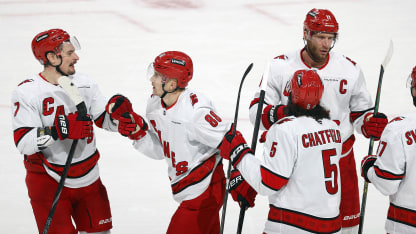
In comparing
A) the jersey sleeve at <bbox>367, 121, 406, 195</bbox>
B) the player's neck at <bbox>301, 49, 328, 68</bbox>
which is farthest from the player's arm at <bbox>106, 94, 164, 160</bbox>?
the jersey sleeve at <bbox>367, 121, 406, 195</bbox>

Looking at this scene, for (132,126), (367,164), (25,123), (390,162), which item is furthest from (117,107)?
(390,162)

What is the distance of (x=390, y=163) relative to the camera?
3002 millimetres

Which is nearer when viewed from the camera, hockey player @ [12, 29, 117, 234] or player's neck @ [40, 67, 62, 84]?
hockey player @ [12, 29, 117, 234]

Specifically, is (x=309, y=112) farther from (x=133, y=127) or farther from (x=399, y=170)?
(x=133, y=127)

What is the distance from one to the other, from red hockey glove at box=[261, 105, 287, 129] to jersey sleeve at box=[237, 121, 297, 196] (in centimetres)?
57

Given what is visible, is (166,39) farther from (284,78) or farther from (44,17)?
(284,78)

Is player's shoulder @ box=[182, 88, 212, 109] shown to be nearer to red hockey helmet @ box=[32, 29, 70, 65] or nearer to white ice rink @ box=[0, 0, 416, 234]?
red hockey helmet @ box=[32, 29, 70, 65]

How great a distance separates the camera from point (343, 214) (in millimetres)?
3842

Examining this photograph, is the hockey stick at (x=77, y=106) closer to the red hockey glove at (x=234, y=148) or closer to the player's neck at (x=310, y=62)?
the red hockey glove at (x=234, y=148)

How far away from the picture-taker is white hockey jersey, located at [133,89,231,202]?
11.0 ft

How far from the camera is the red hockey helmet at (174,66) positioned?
3.35 m

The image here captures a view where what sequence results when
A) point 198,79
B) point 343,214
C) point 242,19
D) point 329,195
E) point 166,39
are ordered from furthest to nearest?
1. point 242,19
2. point 166,39
3. point 198,79
4. point 343,214
5. point 329,195

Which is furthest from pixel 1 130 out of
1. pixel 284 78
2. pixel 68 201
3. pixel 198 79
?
pixel 284 78

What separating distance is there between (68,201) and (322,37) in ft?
5.44
